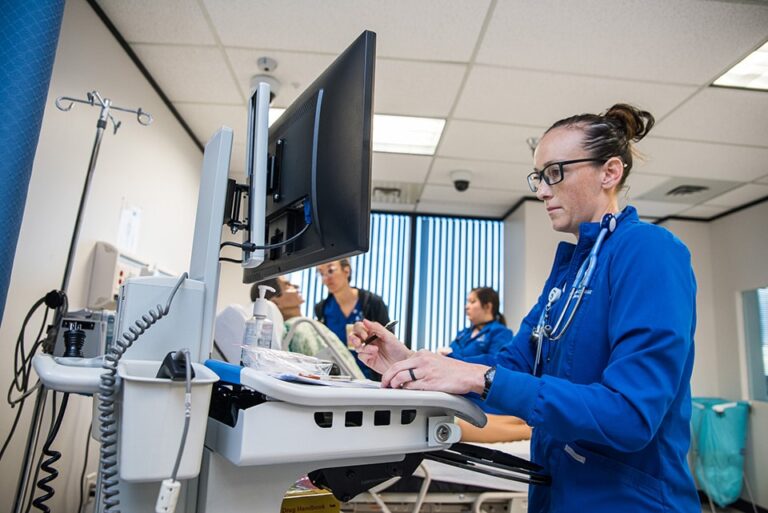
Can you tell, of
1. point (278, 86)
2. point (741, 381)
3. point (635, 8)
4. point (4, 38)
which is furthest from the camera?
point (741, 381)

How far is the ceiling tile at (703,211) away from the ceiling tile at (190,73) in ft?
13.5

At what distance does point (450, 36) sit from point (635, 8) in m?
0.80

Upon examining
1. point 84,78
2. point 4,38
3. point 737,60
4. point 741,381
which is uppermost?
point 737,60

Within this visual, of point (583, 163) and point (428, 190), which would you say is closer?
point (583, 163)

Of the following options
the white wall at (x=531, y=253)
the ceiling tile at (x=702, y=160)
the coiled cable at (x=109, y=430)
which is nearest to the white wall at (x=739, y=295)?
the ceiling tile at (x=702, y=160)

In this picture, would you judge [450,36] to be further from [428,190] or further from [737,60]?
[428,190]

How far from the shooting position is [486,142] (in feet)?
11.9

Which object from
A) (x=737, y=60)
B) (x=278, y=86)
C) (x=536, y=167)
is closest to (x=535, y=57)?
(x=737, y=60)

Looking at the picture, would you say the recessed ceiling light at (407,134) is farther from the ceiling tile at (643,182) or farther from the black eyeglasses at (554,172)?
the black eyeglasses at (554,172)

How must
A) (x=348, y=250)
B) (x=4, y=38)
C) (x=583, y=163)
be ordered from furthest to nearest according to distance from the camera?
(x=4, y=38) → (x=583, y=163) → (x=348, y=250)

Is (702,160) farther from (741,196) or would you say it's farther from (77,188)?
(77,188)

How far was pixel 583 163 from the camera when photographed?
3.54ft

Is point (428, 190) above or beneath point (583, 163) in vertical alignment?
above

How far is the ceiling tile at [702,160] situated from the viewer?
342 centimetres
